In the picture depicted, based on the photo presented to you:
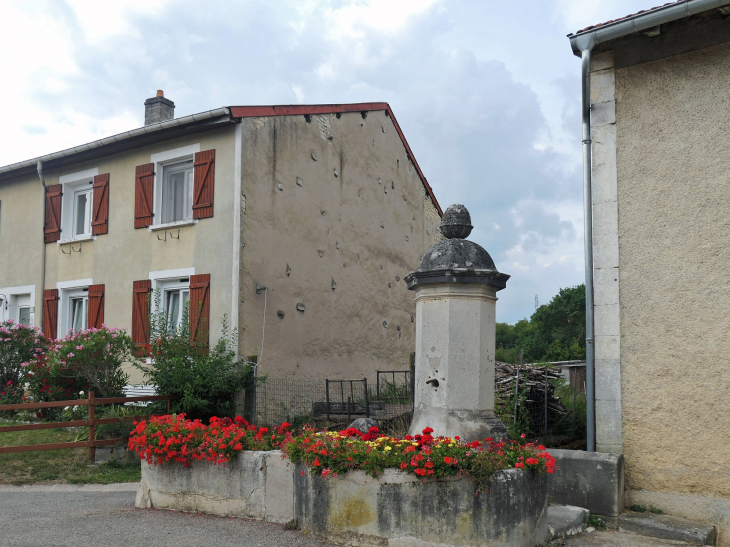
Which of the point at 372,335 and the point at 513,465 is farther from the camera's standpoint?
the point at 372,335

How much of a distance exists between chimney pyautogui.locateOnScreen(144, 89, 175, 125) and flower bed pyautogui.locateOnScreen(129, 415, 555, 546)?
30.4 ft

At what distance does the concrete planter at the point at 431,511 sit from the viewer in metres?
4.39

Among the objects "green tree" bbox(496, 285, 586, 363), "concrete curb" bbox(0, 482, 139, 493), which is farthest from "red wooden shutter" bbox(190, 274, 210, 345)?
"green tree" bbox(496, 285, 586, 363)

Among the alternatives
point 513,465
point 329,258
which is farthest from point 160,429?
point 329,258

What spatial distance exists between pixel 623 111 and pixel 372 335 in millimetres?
8641

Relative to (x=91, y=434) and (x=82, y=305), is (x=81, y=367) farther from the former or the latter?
(x=82, y=305)

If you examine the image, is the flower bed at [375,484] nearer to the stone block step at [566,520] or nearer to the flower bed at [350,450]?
the flower bed at [350,450]

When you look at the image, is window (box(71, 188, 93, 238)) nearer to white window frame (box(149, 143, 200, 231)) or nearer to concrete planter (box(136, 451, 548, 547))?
white window frame (box(149, 143, 200, 231))

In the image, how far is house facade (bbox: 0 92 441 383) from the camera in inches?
428

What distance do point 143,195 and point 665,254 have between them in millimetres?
9215

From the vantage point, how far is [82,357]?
1005 centimetres

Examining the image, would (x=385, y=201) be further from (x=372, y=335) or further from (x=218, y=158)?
Answer: (x=218, y=158)

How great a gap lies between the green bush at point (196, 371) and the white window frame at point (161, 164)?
1.77 meters

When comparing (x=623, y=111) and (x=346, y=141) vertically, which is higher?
(x=346, y=141)
